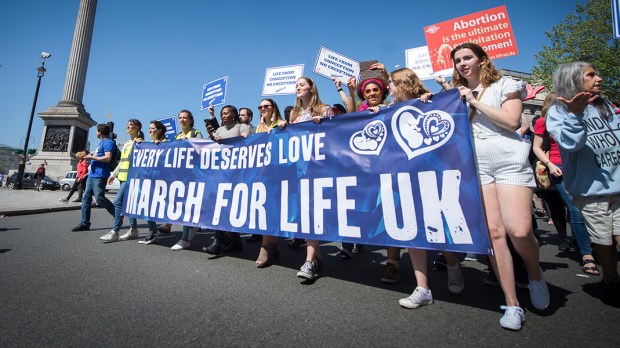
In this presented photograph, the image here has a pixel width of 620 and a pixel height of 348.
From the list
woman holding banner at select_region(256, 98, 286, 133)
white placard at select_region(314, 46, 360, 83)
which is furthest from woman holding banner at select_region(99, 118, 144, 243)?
white placard at select_region(314, 46, 360, 83)

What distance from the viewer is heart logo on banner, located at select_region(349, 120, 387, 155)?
269 cm

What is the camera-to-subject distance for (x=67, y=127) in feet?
63.3

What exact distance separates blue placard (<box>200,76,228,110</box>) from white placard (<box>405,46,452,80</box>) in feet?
13.2

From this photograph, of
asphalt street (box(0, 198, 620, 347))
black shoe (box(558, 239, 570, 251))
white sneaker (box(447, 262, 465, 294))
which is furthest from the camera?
black shoe (box(558, 239, 570, 251))

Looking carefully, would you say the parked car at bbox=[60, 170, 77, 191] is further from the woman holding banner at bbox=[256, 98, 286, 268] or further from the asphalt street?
the woman holding banner at bbox=[256, 98, 286, 268]

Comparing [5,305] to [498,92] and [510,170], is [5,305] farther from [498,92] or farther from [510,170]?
[498,92]

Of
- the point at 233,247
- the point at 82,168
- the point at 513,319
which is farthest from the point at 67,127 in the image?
the point at 513,319

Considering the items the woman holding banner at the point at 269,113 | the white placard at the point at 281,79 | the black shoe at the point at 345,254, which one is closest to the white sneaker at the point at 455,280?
the black shoe at the point at 345,254

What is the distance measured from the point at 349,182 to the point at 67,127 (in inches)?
918

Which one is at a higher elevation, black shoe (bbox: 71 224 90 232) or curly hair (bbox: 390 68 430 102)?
curly hair (bbox: 390 68 430 102)

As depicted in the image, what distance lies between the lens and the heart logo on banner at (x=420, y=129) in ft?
7.59

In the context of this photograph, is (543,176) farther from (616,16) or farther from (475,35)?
(475,35)

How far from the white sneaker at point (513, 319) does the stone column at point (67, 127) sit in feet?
78.9

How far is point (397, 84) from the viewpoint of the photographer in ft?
9.18
